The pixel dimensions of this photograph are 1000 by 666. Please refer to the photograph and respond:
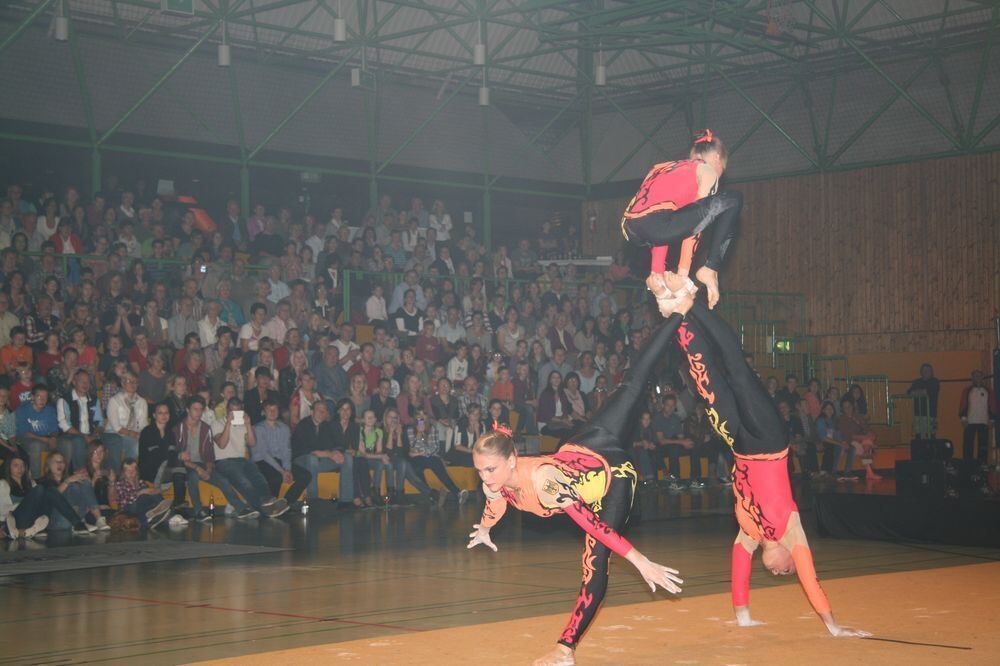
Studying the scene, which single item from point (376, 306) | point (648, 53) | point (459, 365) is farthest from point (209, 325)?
point (648, 53)

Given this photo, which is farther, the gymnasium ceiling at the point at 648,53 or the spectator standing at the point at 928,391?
the spectator standing at the point at 928,391

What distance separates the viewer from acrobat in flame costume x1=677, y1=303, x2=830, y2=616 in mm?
6004

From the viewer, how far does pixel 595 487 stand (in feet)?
18.3

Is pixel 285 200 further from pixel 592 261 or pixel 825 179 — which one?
pixel 825 179

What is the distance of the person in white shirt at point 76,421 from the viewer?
1229cm

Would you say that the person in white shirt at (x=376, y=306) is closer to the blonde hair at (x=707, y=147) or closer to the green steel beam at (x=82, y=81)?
the green steel beam at (x=82, y=81)

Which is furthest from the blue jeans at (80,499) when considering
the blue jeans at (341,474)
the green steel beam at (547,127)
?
the green steel beam at (547,127)

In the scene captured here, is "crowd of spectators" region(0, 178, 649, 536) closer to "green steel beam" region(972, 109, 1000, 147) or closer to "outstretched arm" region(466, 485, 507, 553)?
"green steel beam" region(972, 109, 1000, 147)

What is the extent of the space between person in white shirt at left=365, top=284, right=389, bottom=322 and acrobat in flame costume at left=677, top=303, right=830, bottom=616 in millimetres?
11575

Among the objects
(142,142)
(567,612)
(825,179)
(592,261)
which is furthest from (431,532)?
(825,179)

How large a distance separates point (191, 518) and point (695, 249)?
8629 mm

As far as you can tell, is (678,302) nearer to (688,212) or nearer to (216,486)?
(688,212)

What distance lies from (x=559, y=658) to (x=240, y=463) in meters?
8.62

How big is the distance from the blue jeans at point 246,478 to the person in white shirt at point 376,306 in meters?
4.42
